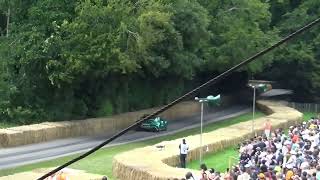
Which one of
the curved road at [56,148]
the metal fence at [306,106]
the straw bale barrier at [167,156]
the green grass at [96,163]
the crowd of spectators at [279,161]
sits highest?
the metal fence at [306,106]

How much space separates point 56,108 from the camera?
A: 40.7m

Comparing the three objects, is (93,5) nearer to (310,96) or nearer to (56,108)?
(56,108)

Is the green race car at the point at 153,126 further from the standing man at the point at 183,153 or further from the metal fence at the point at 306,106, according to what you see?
the metal fence at the point at 306,106

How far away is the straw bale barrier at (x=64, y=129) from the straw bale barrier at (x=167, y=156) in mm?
7767

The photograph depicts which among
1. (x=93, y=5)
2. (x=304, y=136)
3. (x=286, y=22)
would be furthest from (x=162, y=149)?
(x=286, y=22)

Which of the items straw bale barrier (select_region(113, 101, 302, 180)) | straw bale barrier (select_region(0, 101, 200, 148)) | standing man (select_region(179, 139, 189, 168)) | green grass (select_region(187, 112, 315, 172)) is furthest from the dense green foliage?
standing man (select_region(179, 139, 189, 168))

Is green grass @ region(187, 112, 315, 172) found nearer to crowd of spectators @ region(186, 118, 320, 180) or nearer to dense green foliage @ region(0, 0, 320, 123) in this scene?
crowd of spectators @ region(186, 118, 320, 180)

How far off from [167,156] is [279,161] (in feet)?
21.2

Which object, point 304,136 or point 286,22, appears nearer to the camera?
point 304,136

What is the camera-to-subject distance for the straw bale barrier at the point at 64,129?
3209 centimetres

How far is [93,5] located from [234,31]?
17457 mm

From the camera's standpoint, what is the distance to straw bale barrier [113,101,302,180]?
70.3ft

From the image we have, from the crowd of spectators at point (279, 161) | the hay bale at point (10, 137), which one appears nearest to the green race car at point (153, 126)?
the hay bale at point (10, 137)

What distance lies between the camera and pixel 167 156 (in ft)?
83.5
